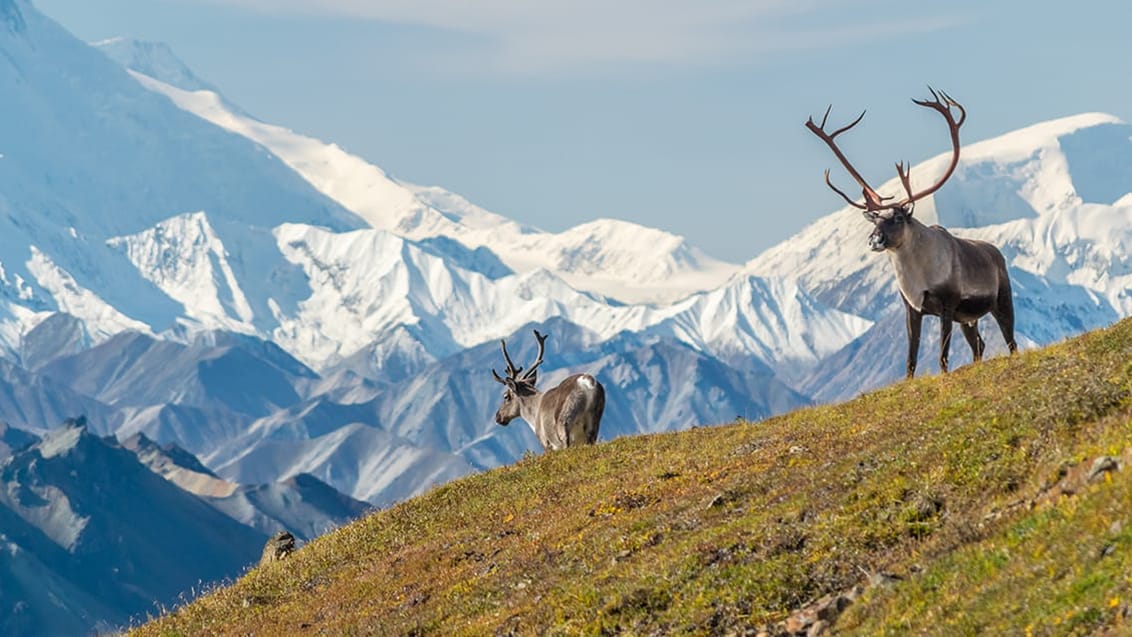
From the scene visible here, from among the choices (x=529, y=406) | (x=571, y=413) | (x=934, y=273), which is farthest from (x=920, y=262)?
(x=529, y=406)

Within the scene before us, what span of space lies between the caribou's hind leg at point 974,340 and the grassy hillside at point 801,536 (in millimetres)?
3711

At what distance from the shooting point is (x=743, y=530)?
76.4 ft

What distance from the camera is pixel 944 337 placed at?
32.8 m

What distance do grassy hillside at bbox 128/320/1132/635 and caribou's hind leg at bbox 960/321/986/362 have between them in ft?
12.2

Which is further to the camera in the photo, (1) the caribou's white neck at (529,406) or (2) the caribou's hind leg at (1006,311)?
(1) the caribou's white neck at (529,406)

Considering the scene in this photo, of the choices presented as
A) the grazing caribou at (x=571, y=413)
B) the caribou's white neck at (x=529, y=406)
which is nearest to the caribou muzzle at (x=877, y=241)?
the grazing caribou at (x=571, y=413)

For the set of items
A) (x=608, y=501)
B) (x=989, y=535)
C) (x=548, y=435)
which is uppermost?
(x=989, y=535)

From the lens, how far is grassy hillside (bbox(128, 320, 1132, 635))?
18.2 metres

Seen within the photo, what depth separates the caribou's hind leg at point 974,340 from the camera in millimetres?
34469

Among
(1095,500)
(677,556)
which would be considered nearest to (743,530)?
(677,556)

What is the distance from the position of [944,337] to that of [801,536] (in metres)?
11.6

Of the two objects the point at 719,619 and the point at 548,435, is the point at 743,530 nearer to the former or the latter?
the point at 719,619

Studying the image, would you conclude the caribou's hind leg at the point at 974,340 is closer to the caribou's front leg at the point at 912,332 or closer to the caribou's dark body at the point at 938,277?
the caribou's dark body at the point at 938,277

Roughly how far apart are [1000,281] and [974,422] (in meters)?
11.0
